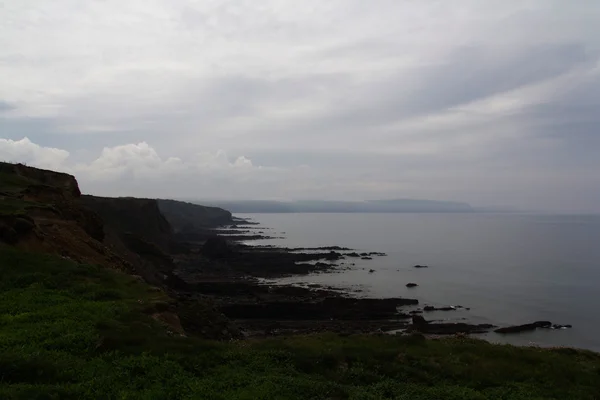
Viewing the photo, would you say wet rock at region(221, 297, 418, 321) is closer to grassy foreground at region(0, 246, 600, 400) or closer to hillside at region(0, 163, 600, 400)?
hillside at region(0, 163, 600, 400)

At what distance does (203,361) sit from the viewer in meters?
12.2

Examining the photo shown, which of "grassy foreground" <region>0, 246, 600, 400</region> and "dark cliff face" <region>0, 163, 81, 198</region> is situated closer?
A: "grassy foreground" <region>0, 246, 600, 400</region>

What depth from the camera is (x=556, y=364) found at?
15.1m

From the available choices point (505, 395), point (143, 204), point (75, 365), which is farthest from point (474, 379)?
point (143, 204)

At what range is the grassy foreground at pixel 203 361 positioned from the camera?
10102mm

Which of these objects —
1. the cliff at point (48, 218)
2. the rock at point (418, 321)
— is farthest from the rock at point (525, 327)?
the cliff at point (48, 218)

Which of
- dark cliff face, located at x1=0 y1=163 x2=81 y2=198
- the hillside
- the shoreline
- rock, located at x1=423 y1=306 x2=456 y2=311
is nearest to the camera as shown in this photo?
the hillside

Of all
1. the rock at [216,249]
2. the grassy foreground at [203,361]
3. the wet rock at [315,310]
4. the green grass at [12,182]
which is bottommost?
the wet rock at [315,310]

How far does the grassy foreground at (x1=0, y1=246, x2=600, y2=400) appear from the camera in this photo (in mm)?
10102

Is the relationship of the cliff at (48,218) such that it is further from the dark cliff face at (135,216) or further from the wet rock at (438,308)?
the dark cliff face at (135,216)

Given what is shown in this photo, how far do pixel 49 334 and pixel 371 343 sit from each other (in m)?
9.67

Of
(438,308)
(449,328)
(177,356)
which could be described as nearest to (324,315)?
(449,328)

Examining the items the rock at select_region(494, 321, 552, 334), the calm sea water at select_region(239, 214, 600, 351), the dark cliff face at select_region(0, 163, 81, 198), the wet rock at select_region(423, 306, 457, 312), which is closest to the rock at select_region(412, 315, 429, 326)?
the calm sea water at select_region(239, 214, 600, 351)

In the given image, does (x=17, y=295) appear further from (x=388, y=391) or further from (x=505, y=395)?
(x=505, y=395)
